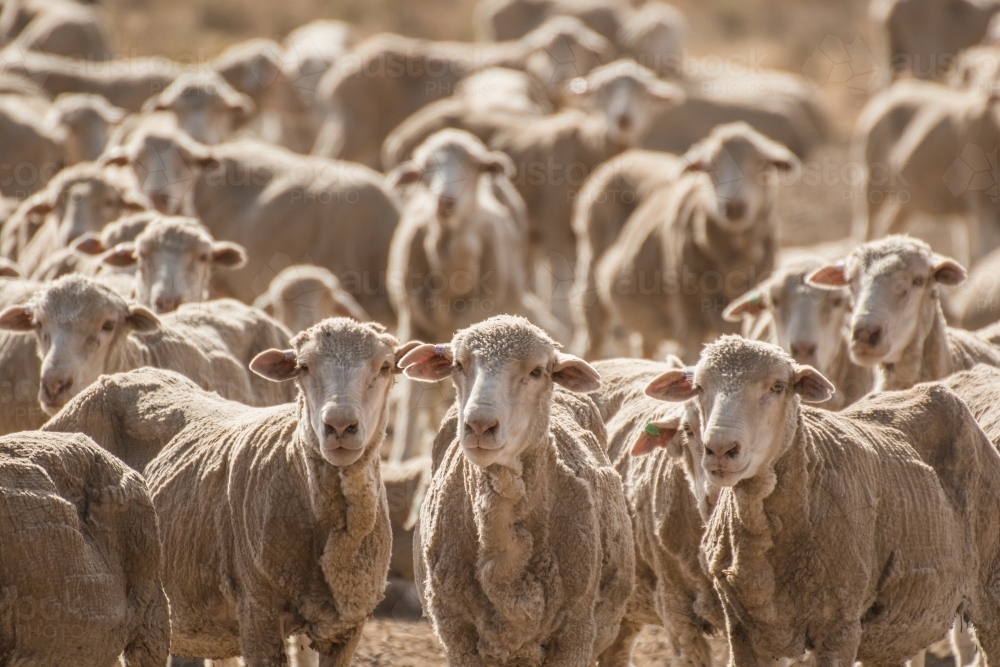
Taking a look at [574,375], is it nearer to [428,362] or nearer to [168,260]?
[428,362]

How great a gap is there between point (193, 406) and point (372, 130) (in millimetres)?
12504

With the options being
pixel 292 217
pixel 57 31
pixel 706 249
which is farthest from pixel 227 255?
pixel 57 31

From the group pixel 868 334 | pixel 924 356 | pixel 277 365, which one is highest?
pixel 277 365

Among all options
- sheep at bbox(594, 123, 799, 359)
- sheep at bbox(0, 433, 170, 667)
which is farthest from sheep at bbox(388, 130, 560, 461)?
sheep at bbox(0, 433, 170, 667)

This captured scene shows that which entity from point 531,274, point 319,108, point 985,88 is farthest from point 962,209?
point 319,108

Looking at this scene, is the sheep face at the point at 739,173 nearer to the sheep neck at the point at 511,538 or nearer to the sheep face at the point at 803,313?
the sheep face at the point at 803,313

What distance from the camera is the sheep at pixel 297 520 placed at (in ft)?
19.8

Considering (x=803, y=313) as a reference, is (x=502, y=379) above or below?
above

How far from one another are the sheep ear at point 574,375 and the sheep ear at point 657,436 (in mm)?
683

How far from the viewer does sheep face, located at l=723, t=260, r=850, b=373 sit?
882 centimetres

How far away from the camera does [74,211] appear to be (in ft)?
38.6

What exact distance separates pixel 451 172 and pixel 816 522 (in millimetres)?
6900

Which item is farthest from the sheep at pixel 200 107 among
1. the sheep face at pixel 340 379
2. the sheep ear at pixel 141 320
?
the sheep face at pixel 340 379

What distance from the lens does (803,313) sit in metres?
8.91
